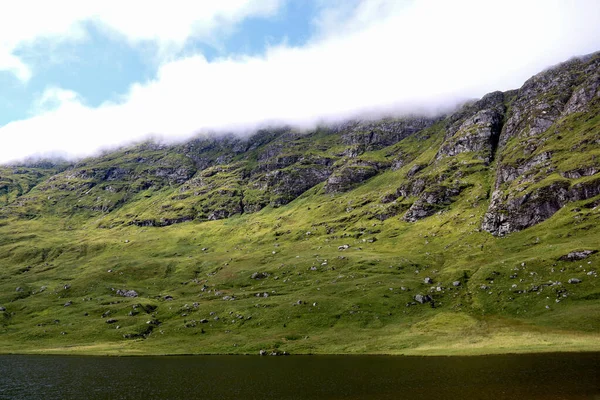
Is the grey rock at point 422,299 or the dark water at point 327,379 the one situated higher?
the dark water at point 327,379

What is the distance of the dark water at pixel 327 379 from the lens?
58.8 metres

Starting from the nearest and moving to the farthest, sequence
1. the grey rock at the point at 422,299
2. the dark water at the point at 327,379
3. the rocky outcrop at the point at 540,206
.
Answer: the dark water at the point at 327,379, the grey rock at the point at 422,299, the rocky outcrop at the point at 540,206

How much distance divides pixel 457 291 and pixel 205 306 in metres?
106

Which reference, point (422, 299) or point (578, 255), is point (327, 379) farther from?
point (578, 255)

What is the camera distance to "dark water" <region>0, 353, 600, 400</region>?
5875 cm

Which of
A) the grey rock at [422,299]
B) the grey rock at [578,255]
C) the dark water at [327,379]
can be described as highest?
the dark water at [327,379]

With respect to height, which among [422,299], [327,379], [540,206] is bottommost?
[422,299]

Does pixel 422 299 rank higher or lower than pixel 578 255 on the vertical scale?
lower

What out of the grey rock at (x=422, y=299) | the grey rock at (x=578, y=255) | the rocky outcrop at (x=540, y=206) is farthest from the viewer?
the rocky outcrop at (x=540, y=206)

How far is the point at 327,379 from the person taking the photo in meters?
73.2

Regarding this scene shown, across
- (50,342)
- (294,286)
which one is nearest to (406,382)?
(294,286)

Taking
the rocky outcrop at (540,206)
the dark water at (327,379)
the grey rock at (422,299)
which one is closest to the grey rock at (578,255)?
the grey rock at (422,299)

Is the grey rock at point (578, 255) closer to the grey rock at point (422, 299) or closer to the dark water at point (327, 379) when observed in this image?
the grey rock at point (422, 299)

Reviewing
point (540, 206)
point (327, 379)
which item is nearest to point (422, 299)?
point (327, 379)
